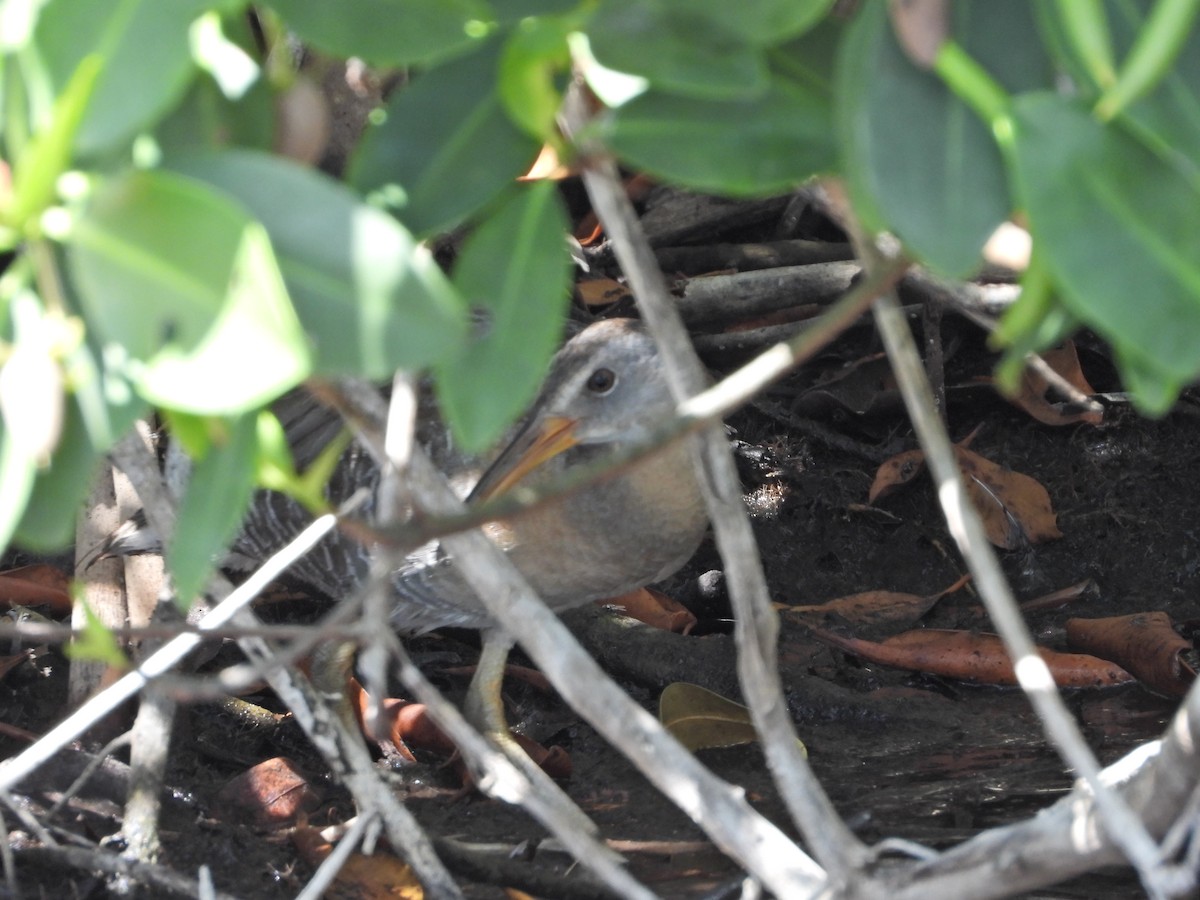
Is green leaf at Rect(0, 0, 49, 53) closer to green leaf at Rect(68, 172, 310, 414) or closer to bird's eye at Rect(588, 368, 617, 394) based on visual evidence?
green leaf at Rect(68, 172, 310, 414)

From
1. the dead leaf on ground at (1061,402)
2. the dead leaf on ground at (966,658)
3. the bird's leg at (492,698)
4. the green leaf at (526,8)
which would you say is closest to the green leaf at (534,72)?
the green leaf at (526,8)

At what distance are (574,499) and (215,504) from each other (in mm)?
1777

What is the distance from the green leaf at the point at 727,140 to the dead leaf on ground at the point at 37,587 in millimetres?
2132

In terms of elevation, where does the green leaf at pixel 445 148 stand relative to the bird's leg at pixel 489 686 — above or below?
below

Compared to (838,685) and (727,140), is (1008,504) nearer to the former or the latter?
(838,685)

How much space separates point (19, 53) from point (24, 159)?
0.06 metres

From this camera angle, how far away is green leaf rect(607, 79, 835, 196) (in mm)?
712

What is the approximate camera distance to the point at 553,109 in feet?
2.39

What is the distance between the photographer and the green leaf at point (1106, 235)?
0.64 m

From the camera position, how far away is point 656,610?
299cm

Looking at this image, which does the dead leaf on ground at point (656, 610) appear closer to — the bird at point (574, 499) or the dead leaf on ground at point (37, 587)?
the bird at point (574, 499)

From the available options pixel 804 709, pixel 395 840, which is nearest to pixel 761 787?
pixel 804 709

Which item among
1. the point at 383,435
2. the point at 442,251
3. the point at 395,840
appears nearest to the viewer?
the point at 383,435

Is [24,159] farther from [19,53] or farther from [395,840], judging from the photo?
[395,840]
